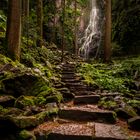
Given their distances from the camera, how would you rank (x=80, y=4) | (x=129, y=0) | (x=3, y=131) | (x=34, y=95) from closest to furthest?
(x=3, y=131), (x=34, y=95), (x=129, y=0), (x=80, y=4)

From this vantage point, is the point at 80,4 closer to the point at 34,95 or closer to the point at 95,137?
the point at 34,95

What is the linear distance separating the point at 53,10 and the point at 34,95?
20.9 m

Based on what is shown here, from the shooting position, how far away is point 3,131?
16.6 ft

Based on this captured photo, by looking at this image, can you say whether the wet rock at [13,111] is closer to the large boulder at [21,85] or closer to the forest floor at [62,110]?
the forest floor at [62,110]

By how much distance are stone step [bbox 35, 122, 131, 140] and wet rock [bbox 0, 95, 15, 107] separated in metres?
1.22

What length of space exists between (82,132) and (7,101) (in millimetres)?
2165

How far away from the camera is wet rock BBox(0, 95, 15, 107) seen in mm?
6410

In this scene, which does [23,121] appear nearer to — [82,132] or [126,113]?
[82,132]

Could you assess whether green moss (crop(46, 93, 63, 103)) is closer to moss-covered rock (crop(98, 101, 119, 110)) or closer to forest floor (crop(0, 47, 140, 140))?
forest floor (crop(0, 47, 140, 140))

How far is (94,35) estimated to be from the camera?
25875mm

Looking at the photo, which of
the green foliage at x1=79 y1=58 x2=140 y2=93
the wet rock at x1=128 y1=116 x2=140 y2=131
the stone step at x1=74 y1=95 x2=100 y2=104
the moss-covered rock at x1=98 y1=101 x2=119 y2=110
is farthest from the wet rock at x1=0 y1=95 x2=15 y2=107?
the green foliage at x1=79 y1=58 x2=140 y2=93

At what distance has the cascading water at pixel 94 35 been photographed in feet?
79.0

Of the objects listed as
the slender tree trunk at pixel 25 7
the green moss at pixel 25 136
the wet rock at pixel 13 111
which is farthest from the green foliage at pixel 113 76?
the slender tree trunk at pixel 25 7

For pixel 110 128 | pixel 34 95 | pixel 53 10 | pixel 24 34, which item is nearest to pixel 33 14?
pixel 53 10
